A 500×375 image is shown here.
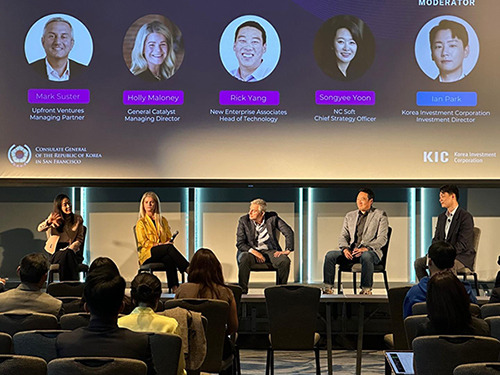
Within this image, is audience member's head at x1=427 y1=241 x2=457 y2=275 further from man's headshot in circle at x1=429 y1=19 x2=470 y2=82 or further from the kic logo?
man's headshot in circle at x1=429 y1=19 x2=470 y2=82

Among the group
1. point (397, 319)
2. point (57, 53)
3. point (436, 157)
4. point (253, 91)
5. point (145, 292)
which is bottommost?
point (397, 319)

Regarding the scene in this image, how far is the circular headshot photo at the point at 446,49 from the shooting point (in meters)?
7.82

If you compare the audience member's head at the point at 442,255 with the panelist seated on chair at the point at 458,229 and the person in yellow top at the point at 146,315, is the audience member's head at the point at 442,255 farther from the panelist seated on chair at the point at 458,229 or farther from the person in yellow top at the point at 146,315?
the panelist seated on chair at the point at 458,229

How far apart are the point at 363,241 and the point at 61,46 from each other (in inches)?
148

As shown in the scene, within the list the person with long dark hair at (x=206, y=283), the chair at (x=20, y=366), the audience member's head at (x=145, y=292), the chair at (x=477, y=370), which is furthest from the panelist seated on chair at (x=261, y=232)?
the chair at (x=477, y=370)

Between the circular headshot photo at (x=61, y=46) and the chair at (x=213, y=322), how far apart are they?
404 cm

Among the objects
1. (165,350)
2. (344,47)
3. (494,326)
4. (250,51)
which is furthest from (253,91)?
(165,350)

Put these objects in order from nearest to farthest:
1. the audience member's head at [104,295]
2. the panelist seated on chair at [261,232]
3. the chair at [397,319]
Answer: the audience member's head at [104,295] → the chair at [397,319] → the panelist seated on chair at [261,232]

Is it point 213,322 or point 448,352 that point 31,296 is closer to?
point 213,322

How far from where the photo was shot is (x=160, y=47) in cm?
788

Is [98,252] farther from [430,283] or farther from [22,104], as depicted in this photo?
[430,283]

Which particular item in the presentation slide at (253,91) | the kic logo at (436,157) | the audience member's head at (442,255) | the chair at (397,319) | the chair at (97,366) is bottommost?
the chair at (397,319)

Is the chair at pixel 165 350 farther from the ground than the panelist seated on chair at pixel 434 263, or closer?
closer

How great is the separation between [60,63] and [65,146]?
34.7 inches
